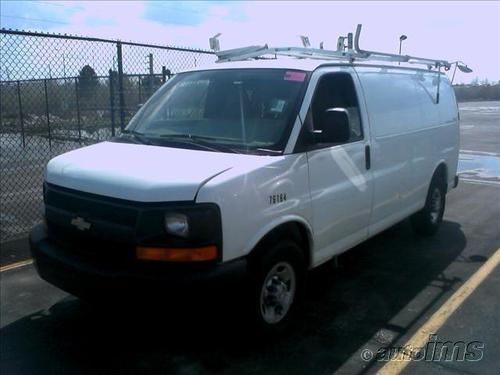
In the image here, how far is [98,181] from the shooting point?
3416 mm

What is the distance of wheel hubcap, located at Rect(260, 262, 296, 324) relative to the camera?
12.3 ft

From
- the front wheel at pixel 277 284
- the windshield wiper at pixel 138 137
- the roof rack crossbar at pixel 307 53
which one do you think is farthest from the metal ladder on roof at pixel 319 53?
the front wheel at pixel 277 284

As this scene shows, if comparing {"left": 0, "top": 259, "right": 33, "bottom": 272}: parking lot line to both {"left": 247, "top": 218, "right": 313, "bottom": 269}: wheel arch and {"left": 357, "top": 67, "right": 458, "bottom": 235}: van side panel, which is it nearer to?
{"left": 247, "top": 218, "right": 313, "bottom": 269}: wheel arch

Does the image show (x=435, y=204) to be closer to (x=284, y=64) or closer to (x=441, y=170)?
(x=441, y=170)

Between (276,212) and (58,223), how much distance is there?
5.16ft

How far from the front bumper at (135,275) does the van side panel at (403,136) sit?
2.20 meters

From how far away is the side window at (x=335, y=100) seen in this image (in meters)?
4.12

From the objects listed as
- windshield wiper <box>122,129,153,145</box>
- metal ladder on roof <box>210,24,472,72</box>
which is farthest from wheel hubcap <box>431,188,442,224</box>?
windshield wiper <box>122,129,153,145</box>

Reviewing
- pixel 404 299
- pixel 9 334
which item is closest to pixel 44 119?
pixel 9 334

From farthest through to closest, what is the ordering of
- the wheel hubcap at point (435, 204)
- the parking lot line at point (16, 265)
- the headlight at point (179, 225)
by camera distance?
1. the wheel hubcap at point (435, 204)
2. the parking lot line at point (16, 265)
3. the headlight at point (179, 225)

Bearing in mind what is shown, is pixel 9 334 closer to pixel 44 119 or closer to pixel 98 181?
pixel 98 181

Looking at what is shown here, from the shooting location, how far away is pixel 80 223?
3.50m

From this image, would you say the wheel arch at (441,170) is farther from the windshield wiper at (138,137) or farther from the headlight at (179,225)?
the headlight at (179,225)

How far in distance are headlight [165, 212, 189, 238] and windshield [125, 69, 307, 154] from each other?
77cm
